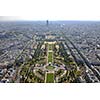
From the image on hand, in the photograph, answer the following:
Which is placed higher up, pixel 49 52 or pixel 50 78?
pixel 49 52

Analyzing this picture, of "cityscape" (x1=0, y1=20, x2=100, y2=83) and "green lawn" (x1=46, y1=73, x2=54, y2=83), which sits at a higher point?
"cityscape" (x1=0, y1=20, x2=100, y2=83)
